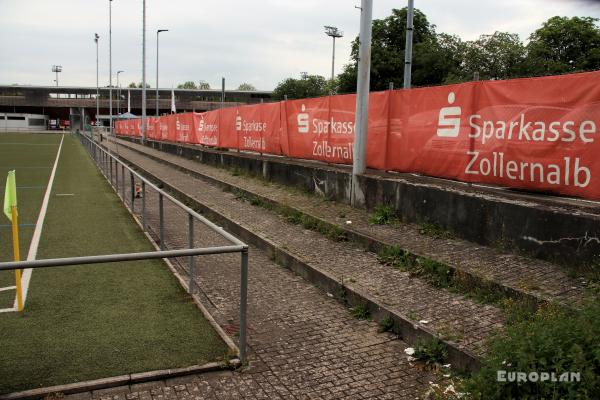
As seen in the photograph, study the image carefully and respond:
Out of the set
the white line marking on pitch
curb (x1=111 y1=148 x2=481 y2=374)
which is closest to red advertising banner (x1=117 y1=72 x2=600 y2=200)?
curb (x1=111 y1=148 x2=481 y2=374)

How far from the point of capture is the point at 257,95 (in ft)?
369

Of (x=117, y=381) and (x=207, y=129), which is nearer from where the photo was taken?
(x=117, y=381)

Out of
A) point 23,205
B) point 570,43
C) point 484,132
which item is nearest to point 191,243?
point 484,132

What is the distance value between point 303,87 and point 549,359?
85048 mm

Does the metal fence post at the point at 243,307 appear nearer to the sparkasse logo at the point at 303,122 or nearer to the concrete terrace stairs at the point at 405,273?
the concrete terrace stairs at the point at 405,273

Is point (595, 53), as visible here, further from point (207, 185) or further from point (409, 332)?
point (409, 332)

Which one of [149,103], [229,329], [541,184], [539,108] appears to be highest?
[149,103]

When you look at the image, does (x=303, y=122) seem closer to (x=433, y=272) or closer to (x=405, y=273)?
(x=405, y=273)

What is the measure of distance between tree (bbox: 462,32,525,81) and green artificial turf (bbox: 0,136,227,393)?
122ft

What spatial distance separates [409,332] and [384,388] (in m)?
0.83

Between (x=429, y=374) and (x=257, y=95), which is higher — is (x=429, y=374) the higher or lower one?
the lower one

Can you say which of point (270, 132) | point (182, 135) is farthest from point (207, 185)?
point (182, 135)

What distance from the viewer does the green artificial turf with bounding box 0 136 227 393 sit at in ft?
13.1

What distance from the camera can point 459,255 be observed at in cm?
588
